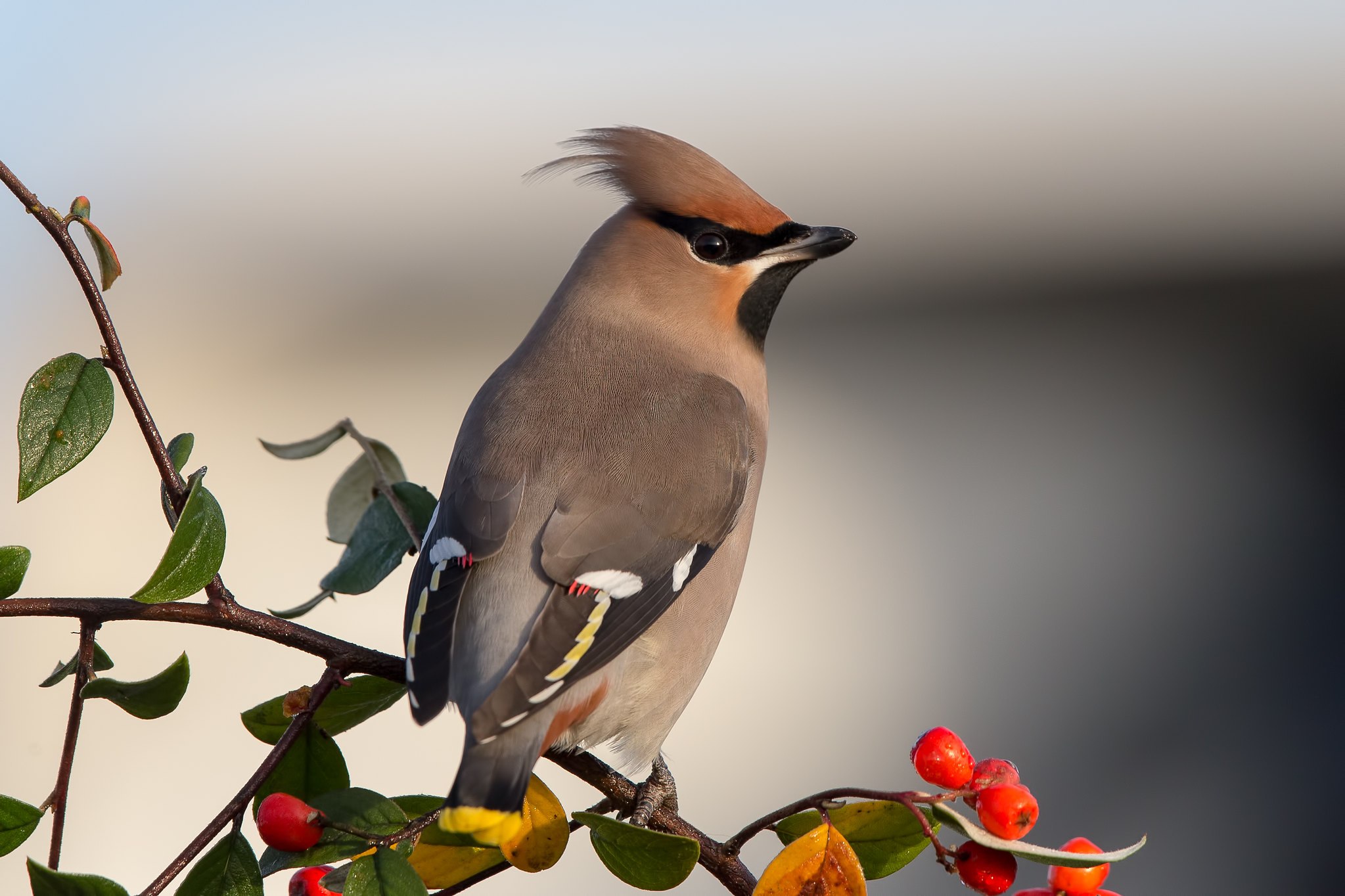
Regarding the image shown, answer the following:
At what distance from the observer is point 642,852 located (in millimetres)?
1403

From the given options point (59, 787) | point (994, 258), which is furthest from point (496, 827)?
point (994, 258)

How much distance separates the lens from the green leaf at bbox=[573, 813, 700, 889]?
137cm

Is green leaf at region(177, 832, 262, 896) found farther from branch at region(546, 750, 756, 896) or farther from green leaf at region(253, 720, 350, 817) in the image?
branch at region(546, 750, 756, 896)

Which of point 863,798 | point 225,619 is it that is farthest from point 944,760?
point 225,619

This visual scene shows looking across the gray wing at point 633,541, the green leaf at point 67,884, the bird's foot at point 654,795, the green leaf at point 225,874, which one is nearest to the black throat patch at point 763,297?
the gray wing at point 633,541

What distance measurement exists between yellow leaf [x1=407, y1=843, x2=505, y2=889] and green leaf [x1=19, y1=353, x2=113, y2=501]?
571 millimetres

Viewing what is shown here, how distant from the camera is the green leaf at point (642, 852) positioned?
4.50 feet

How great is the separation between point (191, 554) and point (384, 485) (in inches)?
27.1

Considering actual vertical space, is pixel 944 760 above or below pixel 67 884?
above

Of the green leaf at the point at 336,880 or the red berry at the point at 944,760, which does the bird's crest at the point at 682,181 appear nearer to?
the red berry at the point at 944,760

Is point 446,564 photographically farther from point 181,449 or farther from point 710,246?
point 710,246

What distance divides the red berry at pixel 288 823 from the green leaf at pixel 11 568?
34 cm

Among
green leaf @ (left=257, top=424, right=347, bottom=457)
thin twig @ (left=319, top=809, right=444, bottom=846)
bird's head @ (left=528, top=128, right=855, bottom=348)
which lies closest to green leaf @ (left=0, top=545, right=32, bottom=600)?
thin twig @ (left=319, top=809, right=444, bottom=846)

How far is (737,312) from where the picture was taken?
2.60 metres
